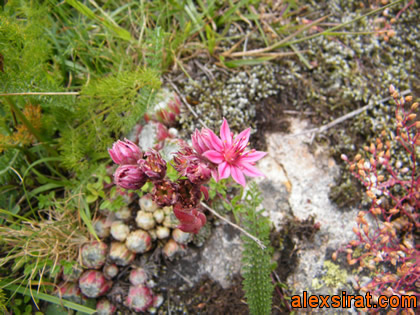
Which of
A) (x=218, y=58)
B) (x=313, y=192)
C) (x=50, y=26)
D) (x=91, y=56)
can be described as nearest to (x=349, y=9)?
(x=218, y=58)

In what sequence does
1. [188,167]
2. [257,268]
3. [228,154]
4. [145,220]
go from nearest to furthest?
[188,167]
[228,154]
[257,268]
[145,220]

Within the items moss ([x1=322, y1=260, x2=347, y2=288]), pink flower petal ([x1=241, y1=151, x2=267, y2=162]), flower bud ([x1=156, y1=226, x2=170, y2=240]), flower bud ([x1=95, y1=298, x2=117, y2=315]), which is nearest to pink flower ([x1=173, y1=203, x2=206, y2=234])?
pink flower petal ([x1=241, y1=151, x2=267, y2=162])

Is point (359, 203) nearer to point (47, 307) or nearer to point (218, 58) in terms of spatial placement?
point (218, 58)

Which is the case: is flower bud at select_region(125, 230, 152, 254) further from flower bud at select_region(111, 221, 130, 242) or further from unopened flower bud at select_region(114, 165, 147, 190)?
unopened flower bud at select_region(114, 165, 147, 190)

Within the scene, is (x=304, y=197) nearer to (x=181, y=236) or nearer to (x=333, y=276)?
(x=333, y=276)

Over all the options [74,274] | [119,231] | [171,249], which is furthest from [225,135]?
[74,274]

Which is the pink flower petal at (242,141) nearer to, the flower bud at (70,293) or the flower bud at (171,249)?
the flower bud at (171,249)
